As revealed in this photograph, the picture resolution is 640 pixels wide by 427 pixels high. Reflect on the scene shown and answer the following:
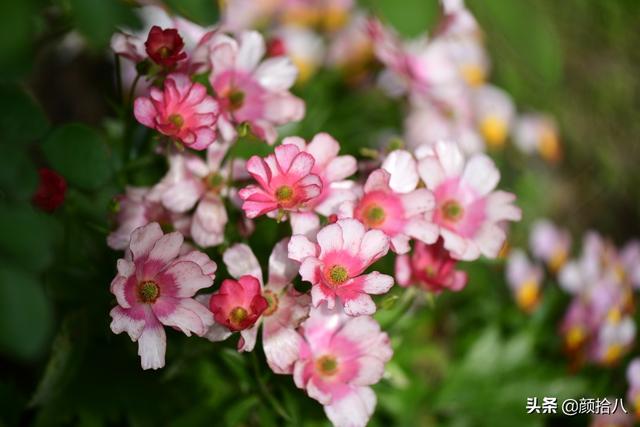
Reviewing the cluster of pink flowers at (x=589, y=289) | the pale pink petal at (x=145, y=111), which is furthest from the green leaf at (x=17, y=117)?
the cluster of pink flowers at (x=589, y=289)

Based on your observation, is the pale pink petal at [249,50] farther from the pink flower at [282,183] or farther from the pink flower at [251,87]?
the pink flower at [282,183]

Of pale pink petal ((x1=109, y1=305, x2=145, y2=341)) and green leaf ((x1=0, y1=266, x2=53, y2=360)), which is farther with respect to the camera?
pale pink petal ((x1=109, y1=305, x2=145, y2=341))

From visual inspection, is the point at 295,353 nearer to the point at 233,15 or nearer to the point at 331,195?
the point at 331,195

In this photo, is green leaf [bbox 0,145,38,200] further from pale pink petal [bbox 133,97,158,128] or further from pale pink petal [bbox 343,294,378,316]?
pale pink petal [bbox 343,294,378,316]

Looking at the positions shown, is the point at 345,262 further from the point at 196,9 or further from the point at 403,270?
the point at 196,9

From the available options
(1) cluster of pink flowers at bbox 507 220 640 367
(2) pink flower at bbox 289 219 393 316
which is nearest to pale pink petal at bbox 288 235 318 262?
(2) pink flower at bbox 289 219 393 316

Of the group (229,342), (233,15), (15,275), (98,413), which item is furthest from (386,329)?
(233,15)
